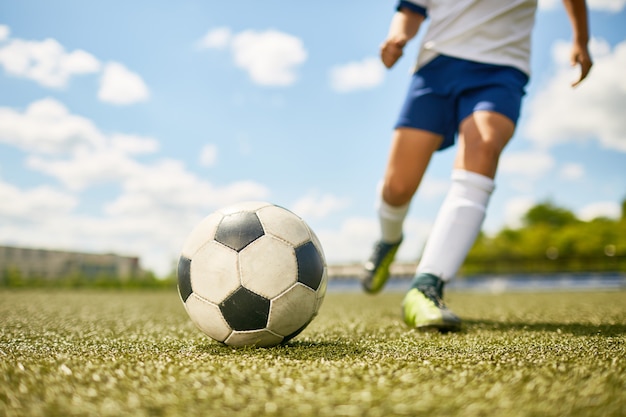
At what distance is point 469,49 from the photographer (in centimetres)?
284

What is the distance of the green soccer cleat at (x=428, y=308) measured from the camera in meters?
2.31

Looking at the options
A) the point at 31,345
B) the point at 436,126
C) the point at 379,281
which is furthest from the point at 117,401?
the point at 379,281

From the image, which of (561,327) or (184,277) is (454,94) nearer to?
(561,327)

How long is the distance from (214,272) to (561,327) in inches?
71.8

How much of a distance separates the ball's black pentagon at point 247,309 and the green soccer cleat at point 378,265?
2049 millimetres

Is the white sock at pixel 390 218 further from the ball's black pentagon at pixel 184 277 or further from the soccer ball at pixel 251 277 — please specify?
the ball's black pentagon at pixel 184 277

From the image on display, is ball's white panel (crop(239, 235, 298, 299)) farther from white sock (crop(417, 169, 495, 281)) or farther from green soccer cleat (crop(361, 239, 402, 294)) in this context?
green soccer cleat (crop(361, 239, 402, 294))

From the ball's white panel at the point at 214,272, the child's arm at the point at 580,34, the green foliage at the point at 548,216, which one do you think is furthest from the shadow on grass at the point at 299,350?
the green foliage at the point at 548,216

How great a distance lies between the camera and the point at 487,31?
284cm

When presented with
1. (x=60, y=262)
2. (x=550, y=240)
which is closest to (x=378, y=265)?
(x=60, y=262)

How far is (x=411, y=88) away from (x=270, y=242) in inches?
66.4

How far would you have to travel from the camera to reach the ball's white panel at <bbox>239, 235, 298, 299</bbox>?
1842mm

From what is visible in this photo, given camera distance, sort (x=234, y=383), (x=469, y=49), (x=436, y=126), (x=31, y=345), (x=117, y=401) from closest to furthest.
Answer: (x=117, y=401) → (x=234, y=383) → (x=31, y=345) → (x=469, y=49) → (x=436, y=126)

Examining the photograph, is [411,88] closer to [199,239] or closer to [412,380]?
[199,239]
